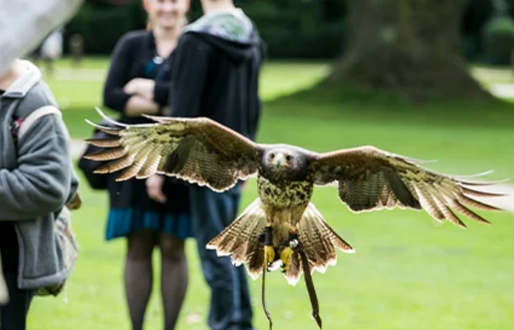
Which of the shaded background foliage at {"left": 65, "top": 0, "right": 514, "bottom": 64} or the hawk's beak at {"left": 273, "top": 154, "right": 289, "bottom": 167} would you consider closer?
the hawk's beak at {"left": 273, "top": 154, "right": 289, "bottom": 167}

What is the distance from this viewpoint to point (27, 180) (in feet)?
15.5

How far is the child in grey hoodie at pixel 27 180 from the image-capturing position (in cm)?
472

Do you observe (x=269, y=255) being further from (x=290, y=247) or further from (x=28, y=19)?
(x=28, y=19)

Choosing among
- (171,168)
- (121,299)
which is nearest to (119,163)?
(171,168)

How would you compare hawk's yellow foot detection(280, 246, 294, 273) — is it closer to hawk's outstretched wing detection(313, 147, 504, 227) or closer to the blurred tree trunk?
hawk's outstretched wing detection(313, 147, 504, 227)

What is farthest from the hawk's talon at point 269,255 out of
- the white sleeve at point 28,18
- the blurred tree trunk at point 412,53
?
the blurred tree trunk at point 412,53

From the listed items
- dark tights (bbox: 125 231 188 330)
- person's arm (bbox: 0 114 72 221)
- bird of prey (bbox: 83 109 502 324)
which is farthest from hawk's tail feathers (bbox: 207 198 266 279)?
dark tights (bbox: 125 231 188 330)

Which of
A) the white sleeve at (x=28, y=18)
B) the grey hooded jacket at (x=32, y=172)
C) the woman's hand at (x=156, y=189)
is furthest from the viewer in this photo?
the woman's hand at (x=156, y=189)

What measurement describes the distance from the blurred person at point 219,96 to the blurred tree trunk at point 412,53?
20.4 meters

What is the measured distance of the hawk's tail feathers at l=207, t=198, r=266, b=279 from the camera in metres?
4.62

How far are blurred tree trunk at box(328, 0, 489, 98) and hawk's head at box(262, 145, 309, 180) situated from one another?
22.1 m

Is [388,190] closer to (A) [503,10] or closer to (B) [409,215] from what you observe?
(B) [409,215]

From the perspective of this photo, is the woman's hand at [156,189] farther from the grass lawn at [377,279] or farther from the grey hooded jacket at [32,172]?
the grass lawn at [377,279]

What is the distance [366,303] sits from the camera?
8.06m
